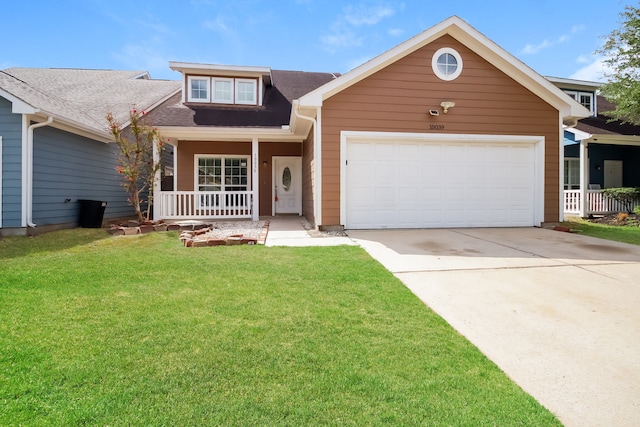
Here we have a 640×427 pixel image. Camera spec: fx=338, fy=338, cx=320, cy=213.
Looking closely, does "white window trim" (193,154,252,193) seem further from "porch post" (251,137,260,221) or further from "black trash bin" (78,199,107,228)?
"black trash bin" (78,199,107,228)

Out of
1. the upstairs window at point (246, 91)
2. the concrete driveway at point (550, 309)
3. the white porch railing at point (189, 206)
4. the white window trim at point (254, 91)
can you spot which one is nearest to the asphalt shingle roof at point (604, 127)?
the concrete driveway at point (550, 309)

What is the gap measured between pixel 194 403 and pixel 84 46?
→ 15.3 meters

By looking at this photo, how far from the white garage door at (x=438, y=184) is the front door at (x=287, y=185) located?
15.6 feet

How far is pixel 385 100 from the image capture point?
25.7 ft

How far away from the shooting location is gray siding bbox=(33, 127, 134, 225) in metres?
7.84

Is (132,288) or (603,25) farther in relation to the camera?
(603,25)

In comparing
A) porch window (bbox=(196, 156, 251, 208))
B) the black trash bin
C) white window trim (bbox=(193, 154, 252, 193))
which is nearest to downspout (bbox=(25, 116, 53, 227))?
the black trash bin

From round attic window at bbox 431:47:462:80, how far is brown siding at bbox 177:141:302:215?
5.48 metres

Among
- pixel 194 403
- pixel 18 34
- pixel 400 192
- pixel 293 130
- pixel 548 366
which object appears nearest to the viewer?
pixel 194 403

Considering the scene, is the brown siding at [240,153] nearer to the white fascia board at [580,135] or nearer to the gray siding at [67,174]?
the gray siding at [67,174]

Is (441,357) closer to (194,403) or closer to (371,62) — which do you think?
(194,403)

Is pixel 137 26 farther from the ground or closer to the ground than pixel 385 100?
farther from the ground

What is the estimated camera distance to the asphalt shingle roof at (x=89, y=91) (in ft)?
28.3

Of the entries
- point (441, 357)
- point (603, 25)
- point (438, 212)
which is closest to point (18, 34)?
point (438, 212)
